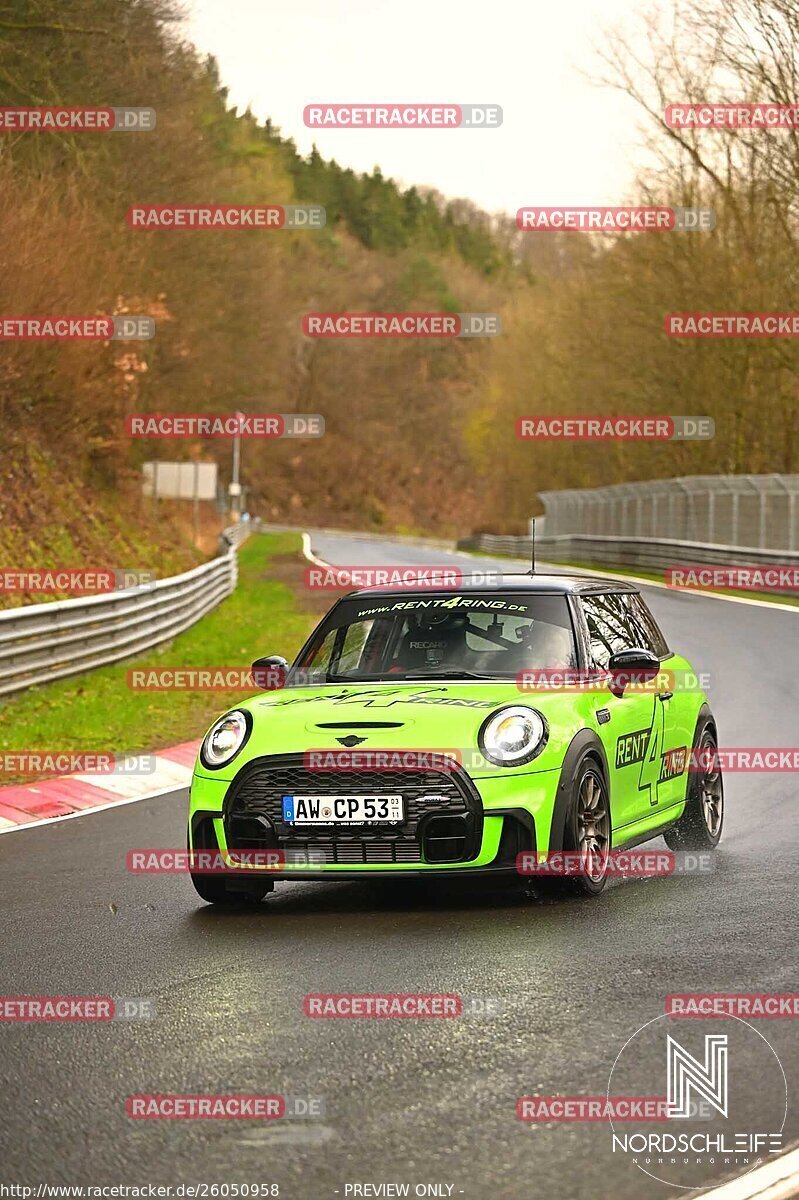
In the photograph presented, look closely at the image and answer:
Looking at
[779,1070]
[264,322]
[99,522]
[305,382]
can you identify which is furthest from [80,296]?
[305,382]

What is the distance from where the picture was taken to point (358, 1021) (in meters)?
5.65

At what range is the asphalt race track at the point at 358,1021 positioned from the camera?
4332 millimetres

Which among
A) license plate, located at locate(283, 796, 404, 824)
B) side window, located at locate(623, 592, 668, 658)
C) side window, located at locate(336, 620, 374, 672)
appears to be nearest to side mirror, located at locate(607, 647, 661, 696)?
side window, located at locate(623, 592, 668, 658)

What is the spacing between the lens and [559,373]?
72.6 meters

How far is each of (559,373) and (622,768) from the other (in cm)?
6555

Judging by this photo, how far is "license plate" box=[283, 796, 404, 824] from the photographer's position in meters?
7.19
